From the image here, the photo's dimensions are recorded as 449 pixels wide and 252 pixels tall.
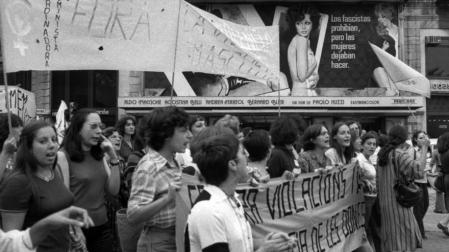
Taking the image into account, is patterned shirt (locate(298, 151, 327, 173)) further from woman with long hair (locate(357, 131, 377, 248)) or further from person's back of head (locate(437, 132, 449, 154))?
person's back of head (locate(437, 132, 449, 154))

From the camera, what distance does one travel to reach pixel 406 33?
20266 millimetres

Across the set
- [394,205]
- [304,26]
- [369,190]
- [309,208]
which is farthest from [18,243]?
[304,26]

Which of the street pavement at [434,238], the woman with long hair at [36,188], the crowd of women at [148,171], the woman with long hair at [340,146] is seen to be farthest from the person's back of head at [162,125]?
the street pavement at [434,238]

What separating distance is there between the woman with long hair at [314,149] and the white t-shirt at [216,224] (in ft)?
9.79

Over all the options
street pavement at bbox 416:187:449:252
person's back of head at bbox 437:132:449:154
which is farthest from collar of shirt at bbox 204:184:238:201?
person's back of head at bbox 437:132:449:154

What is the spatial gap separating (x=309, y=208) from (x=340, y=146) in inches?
50.4

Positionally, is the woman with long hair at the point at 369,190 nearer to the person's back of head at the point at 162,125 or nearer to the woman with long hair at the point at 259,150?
the woman with long hair at the point at 259,150

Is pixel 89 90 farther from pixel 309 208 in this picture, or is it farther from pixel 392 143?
pixel 309 208

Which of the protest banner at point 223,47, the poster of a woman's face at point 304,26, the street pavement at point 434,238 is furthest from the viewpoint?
the poster of a woman's face at point 304,26

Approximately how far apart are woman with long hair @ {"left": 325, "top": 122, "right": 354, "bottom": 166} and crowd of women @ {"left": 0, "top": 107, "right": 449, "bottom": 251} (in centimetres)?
1

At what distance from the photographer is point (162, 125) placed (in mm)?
3764

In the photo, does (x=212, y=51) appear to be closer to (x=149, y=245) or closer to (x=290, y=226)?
(x=290, y=226)

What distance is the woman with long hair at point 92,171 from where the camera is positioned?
14.2 feet

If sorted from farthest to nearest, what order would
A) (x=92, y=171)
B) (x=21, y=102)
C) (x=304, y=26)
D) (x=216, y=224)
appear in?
1. (x=304, y=26)
2. (x=21, y=102)
3. (x=92, y=171)
4. (x=216, y=224)
